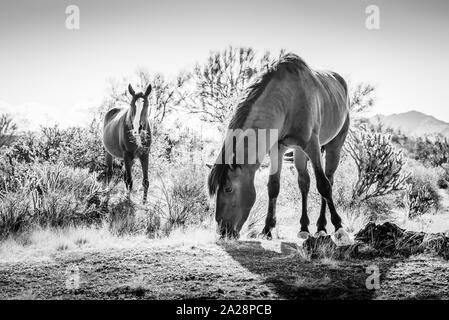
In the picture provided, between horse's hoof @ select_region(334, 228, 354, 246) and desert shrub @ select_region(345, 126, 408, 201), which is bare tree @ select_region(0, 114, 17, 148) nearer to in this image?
horse's hoof @ select_region(334, 228, 354, 246)

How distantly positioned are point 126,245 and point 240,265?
175cm

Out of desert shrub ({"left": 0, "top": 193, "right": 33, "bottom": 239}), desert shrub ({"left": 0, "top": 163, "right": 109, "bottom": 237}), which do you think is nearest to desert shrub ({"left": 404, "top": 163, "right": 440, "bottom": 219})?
desert shrub ({"left": 0, "top": 163, "right": 109, "bottom": 237})

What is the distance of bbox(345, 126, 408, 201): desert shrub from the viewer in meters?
8.19

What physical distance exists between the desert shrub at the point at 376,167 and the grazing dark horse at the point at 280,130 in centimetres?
229

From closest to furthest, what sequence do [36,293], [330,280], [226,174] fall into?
[36,293], [330,280], [226,174]

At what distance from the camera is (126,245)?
4.41 meters

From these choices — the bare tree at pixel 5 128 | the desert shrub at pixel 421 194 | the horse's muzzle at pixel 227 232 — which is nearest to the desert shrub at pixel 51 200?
the bare tree at pixel 5 128

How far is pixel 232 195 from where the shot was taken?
3.85m

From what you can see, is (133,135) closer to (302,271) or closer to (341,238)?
(341,238)

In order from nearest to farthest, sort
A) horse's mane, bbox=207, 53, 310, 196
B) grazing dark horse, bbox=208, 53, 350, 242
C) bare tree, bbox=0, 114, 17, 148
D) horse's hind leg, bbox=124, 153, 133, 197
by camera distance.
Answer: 1. horse's mane, bbox=207, 53, 310, 196
2. grazing dark horse, bbox=208, 53, 350, 242
3. bare tree, bbox=0, 114, 17, 148
4. horse's hind leg, bbox=124, 153, 133, 197

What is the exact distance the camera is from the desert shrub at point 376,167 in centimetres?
819
